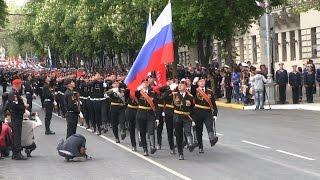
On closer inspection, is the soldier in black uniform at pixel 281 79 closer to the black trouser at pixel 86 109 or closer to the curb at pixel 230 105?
the curb at pixel 230 105

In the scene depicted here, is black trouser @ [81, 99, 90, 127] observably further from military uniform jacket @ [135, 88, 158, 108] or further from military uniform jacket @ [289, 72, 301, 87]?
military uniform jacket @ [289, 72, 301, 87]

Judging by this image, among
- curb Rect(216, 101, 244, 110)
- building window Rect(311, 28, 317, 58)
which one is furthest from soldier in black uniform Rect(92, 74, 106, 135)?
building window Rect(311, 28, 317, 58)

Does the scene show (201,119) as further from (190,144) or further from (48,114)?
(48,114)

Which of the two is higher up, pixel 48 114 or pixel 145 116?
pixel 145 116

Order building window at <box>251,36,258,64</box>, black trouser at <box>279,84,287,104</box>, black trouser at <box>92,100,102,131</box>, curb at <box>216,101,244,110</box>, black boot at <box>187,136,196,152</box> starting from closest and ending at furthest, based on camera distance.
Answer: black boot at <box>187,136,196,152</box>, black trouser at <box>92,100,102,131</box>, black trouser at <box>279,84,287,104</box>, curb at <box>216,101,244,110</box>, building window at <box>251,36,258,64</box>

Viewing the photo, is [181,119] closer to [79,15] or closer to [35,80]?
[35,80]

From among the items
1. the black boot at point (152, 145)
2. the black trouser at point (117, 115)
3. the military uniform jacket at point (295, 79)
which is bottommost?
the black boot at point (152, 145)

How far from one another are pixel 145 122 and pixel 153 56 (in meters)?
1.63

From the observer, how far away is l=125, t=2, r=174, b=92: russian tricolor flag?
55.7ft

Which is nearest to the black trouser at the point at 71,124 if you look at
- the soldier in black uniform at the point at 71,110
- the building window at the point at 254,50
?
the soldier in black uniform at the point at 71,110

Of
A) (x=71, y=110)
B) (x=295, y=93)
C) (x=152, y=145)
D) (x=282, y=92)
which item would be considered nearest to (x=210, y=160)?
(x=152, y=145)

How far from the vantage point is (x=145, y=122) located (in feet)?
57.7

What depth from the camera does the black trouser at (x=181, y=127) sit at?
1659cm

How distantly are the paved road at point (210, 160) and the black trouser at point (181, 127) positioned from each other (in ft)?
1.29
